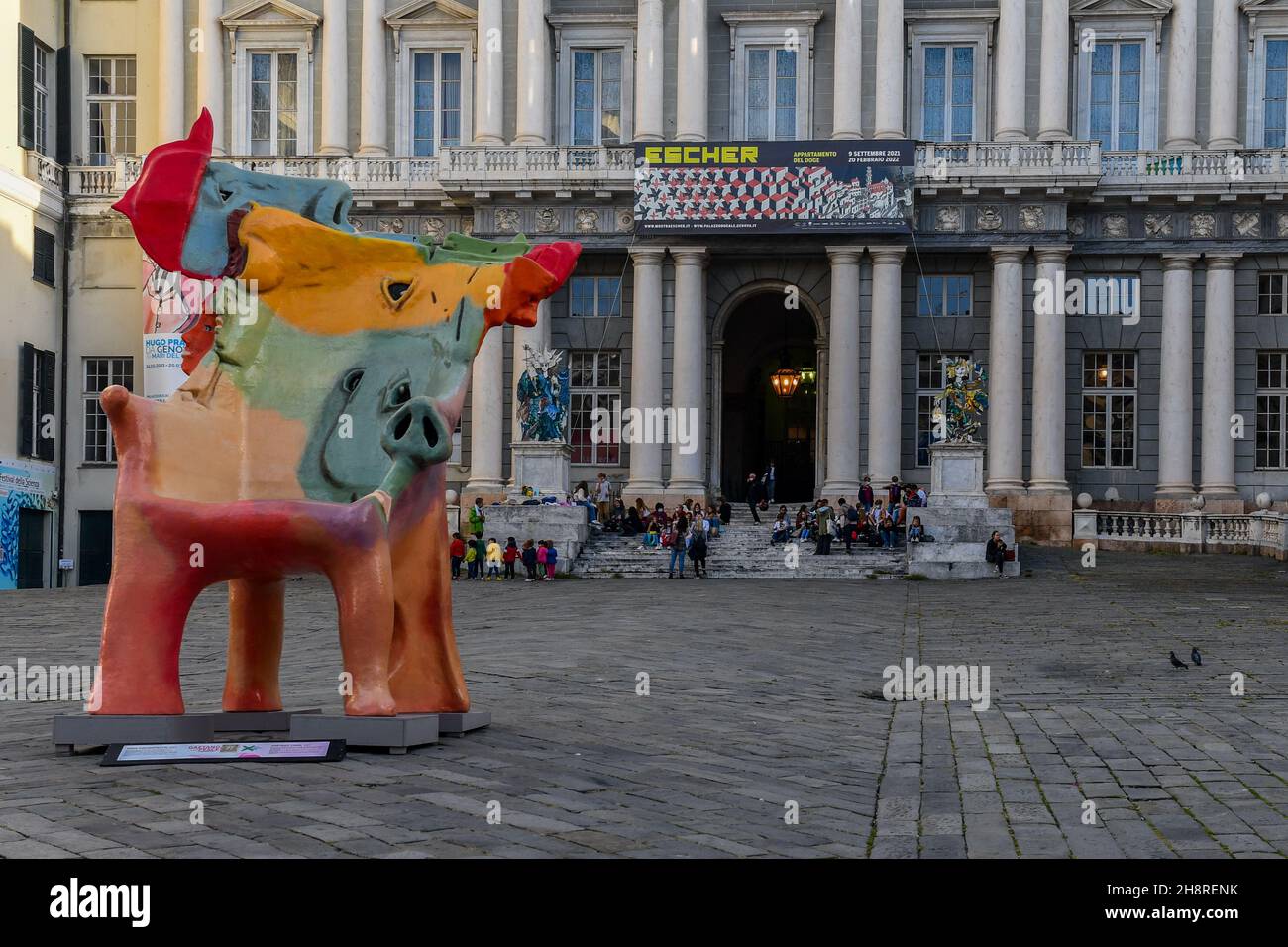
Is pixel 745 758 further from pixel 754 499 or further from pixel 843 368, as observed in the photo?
pixel 843 368

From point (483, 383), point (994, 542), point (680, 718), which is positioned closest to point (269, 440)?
point (680, 718)

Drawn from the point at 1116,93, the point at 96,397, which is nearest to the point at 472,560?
the point at 96,397

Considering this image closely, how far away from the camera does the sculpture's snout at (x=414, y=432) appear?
40.9 ft

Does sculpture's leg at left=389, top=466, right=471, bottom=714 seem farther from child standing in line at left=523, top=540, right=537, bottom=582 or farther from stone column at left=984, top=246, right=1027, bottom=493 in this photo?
stone column at left=984, top=246, right=1027, bottom=493

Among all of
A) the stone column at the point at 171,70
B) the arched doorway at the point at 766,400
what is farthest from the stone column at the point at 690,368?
the stone column at the point at 171,70

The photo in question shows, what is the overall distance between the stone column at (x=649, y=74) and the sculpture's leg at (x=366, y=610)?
36.2m

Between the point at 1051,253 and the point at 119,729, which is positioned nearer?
the point at 119,729

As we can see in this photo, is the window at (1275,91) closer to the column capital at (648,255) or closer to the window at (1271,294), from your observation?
the window at (1271,294)

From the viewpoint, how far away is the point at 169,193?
12.6 metres

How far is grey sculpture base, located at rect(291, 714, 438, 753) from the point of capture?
11992 millimetres

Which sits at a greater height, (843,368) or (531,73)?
(531,73)

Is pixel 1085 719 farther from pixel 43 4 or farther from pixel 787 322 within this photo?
pixel 43 4

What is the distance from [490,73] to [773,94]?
7.94 m
